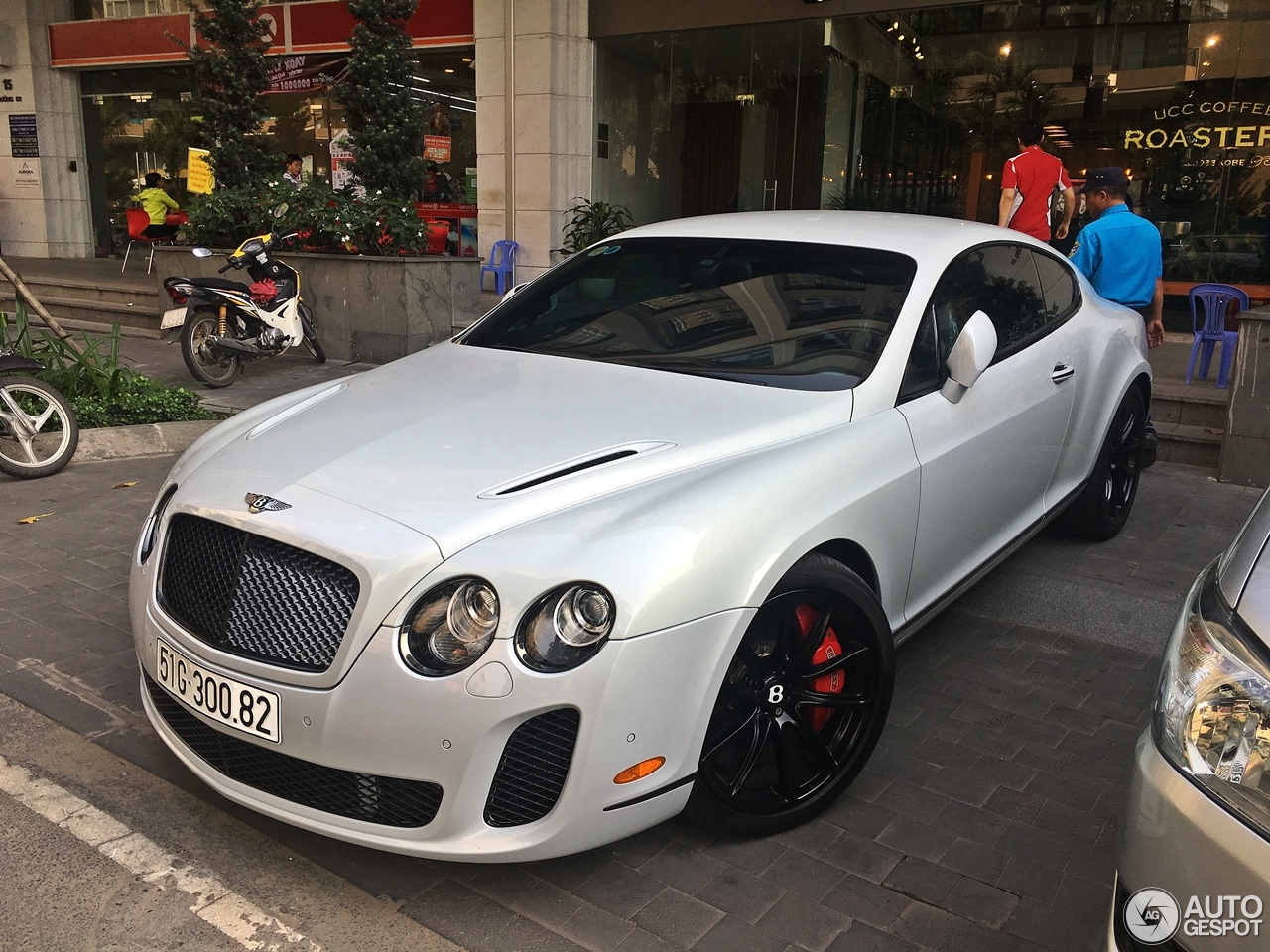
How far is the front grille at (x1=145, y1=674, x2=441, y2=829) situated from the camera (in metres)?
2.44

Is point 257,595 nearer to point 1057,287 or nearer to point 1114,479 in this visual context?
point 1057,287

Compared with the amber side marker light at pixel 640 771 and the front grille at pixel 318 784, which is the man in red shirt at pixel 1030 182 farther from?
the front grille at pixel 318 784

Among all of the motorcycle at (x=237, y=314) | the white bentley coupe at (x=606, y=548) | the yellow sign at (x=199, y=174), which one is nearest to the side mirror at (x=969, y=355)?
the white bentley coupe at (x=606, y=548)

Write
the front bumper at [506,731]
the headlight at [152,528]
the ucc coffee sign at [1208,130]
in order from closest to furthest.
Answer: the front bumper at [506,731]
the headlight at [152,528]
the ucc coffee sign at [1208,130]

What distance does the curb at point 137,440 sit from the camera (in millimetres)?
6664

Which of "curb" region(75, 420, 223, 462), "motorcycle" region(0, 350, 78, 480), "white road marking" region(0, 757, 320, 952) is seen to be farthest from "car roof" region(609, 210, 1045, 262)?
"curb" region(75, 420, 223, 462)

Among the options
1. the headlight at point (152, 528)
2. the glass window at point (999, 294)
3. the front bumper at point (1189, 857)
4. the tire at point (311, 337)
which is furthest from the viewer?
the tire at point (311, 337)

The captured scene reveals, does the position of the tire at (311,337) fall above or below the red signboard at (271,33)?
below

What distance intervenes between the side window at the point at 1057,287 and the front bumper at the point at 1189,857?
320 cm

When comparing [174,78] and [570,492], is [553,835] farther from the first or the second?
[174,78]

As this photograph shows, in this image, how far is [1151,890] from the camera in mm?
1682

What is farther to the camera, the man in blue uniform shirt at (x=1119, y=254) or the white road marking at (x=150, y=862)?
the man in blue uniform shirt at (x=1119, y=254)

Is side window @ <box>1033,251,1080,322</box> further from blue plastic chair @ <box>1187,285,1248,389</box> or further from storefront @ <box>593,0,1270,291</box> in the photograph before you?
storefront @ <box>593,0,1270,291</box>

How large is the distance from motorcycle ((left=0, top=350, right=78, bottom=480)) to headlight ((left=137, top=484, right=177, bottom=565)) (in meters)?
3.55
